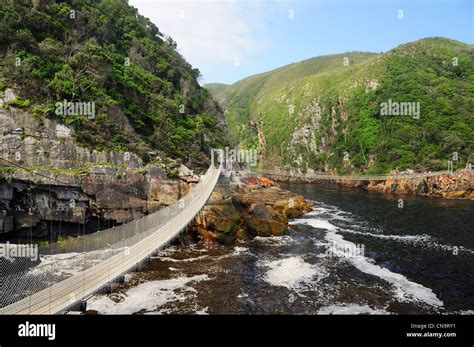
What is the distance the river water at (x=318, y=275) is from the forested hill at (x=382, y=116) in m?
33.2

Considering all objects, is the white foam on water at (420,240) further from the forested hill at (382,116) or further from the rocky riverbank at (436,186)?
the forested hill at (382,116)

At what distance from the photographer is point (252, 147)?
106 meters

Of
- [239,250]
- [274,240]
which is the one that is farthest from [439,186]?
[239,250]

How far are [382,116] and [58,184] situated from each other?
6173cm

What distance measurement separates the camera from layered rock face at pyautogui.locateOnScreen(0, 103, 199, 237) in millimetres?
19078

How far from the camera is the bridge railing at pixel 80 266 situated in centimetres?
922

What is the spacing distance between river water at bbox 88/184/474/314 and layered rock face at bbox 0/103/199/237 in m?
4.73

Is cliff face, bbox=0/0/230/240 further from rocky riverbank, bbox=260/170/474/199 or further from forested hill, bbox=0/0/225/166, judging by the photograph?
rocky riverbank, bbox=260/170/474/199

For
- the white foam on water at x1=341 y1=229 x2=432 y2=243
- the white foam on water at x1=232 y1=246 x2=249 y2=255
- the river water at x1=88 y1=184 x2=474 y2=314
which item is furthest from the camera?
the white foam on water at x1=341 y1=229 x2=432 y2=243

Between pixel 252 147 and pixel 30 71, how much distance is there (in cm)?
8585

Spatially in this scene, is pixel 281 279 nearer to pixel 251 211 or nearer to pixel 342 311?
pixel 342 311

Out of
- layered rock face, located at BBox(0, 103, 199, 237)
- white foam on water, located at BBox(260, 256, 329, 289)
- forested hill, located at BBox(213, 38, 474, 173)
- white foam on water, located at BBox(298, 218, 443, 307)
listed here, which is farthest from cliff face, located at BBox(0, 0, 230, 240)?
forested hill, located at BBox(213, 38, 474, 173)

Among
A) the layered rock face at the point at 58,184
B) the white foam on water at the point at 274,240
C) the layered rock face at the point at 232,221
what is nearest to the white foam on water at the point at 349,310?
the white foam on water at the point at 274,240
